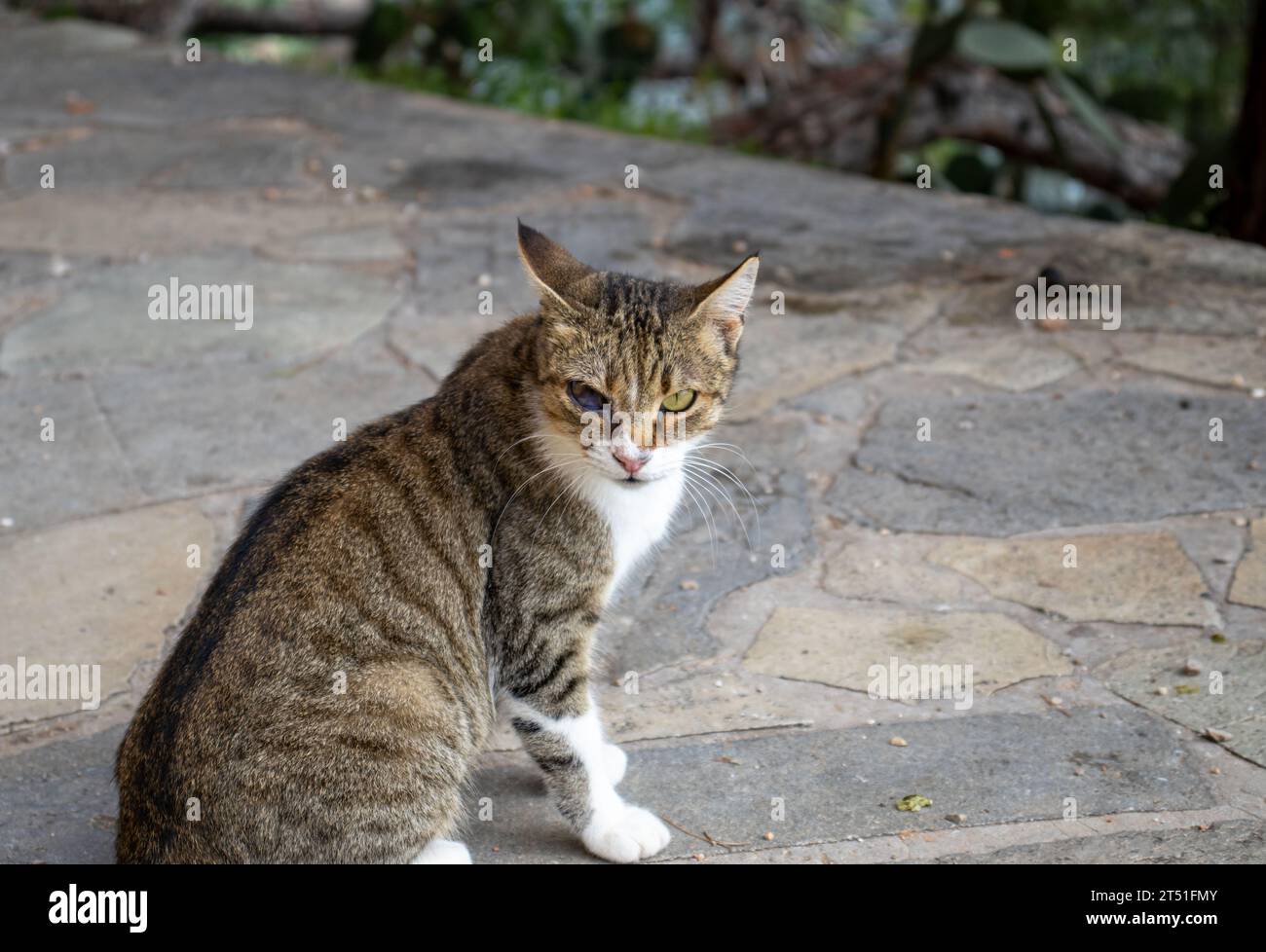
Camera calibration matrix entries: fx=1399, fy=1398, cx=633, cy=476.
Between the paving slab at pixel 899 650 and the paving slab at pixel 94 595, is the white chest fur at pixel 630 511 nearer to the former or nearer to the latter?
the paving slab at pixel 899 650

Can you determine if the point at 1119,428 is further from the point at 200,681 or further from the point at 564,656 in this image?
the point at 200,681

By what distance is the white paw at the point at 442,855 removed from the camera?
3168mm

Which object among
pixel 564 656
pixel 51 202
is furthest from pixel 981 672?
pixel 51 202

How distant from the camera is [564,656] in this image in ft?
11.3

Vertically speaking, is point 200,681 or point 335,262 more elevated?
point 335,262

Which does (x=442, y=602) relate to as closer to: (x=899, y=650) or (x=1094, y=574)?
(x=899, y=650)

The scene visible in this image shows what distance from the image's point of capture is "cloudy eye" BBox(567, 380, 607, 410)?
355 centimetres

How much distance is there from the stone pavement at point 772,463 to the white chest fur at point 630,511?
21.6 inches

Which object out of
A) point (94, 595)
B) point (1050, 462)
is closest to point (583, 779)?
point (94, 595)

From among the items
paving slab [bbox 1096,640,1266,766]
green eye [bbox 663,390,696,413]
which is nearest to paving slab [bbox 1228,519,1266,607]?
paving slab [bbox 1096,640,1266,766]

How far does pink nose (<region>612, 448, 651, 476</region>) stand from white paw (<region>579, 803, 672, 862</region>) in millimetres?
819

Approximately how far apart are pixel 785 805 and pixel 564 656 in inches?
26.0

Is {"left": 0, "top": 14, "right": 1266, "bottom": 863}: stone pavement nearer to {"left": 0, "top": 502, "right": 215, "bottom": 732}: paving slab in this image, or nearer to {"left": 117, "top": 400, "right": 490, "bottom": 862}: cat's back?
{"left": 0, "top": 502, "right": 215, "bottom": 732}: paving slab
